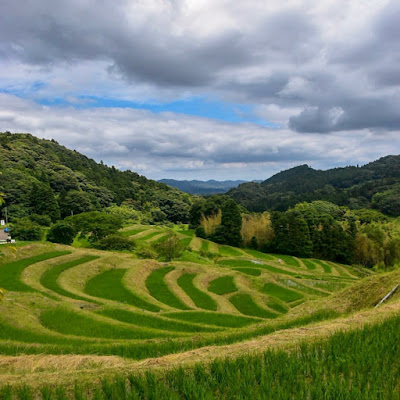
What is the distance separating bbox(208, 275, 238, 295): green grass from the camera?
27.5 meters

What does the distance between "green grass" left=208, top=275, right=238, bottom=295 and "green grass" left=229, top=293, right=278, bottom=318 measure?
5.09ft

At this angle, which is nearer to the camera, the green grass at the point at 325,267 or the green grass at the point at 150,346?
the green grass at the point at 150,346

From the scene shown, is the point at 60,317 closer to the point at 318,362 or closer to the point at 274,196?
the point at 318,362

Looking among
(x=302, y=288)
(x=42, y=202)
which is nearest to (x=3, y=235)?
(x=42, y=202)

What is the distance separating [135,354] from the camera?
871 centimetres

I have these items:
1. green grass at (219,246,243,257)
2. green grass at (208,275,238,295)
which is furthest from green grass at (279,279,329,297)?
green grass at (219,246,243,257)

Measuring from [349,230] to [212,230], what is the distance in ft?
109

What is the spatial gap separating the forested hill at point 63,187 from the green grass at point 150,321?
60.5 meters

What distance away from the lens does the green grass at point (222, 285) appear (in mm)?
27489

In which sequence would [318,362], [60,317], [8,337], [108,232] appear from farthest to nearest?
1. [108,232]
2. [60,317]
3. [8,337]
4. [318,362]

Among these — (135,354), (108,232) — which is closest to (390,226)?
(108,232)

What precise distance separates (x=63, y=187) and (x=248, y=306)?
8652cm

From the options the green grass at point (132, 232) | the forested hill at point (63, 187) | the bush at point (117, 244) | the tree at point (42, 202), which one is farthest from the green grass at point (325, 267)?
the tree at point (42, 202)

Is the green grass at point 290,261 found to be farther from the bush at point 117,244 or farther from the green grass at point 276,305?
the green grass at point 276,305
